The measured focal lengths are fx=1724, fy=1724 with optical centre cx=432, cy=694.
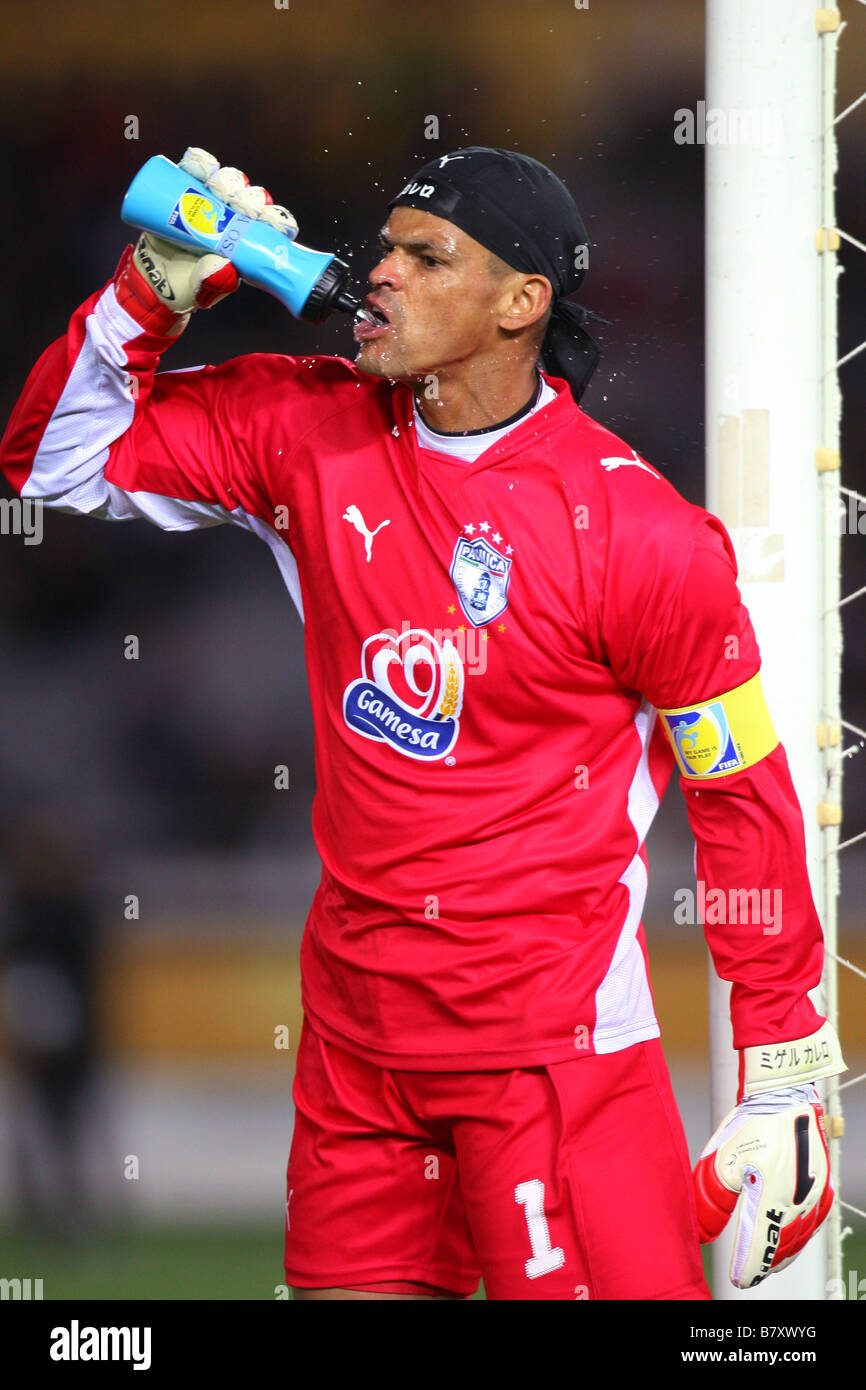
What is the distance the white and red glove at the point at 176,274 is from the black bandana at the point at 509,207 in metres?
0.18

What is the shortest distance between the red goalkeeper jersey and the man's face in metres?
0.10

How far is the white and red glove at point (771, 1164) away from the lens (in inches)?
70.3

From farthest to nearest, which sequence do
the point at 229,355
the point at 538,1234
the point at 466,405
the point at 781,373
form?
the point at 229,355, the point at 781,373, the point at 466,405, the point at 538,1234

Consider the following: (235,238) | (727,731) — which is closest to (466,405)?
(235,238)

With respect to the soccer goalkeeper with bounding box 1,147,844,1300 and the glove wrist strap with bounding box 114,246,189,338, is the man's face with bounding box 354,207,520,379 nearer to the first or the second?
the soccer goalkeeper with bounding box 1,147,844,1300

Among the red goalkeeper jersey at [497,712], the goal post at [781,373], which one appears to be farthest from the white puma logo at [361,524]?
the goal post at [781,373]

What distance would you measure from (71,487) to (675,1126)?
3.04ft

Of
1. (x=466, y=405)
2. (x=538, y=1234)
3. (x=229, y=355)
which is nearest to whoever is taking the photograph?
(x=538, y=1234)

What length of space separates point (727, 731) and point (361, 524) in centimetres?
43

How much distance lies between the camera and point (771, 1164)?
1.78 metres

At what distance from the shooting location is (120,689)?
4.93 metres

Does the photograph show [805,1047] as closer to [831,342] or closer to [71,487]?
[831,342]

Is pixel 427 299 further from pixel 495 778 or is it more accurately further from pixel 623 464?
pixel 495 778

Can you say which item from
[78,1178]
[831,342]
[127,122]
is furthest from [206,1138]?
[127,122]
